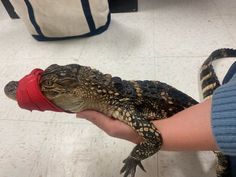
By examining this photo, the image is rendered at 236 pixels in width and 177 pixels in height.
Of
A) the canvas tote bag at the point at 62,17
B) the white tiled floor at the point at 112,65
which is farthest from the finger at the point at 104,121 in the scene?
the canvas tote bag at the point at 62,17

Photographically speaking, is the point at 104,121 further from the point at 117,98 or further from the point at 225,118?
the point at 225,118

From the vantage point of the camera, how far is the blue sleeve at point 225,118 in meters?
0.58

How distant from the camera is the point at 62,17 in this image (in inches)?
60.9

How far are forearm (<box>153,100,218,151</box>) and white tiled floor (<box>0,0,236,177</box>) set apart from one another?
263 mm

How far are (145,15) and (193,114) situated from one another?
4.02 ft

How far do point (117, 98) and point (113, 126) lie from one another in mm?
88

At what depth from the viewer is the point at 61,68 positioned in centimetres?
78

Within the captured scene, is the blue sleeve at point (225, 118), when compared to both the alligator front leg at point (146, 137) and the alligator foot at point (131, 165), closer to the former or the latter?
the alligator front leg at point (146, 137)

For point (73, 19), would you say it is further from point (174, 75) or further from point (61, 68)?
point (61, 68)

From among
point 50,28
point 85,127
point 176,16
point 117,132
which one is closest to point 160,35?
point 176,16

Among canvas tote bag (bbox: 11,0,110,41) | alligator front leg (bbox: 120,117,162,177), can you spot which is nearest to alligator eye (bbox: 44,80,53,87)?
alligator front leg (bbox: 120,117,162,177)

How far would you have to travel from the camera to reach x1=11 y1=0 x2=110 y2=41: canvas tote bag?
4.88 feet

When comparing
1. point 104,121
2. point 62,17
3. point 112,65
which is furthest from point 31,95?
point 62,17

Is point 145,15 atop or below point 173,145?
below
